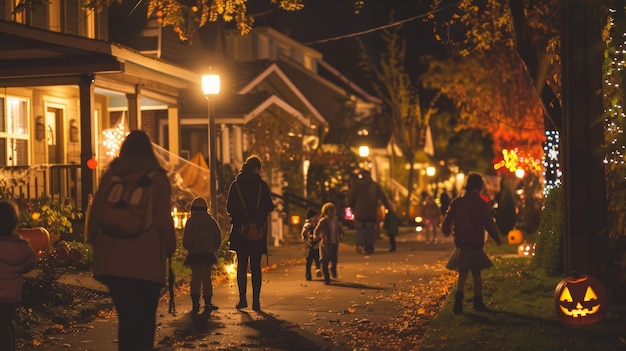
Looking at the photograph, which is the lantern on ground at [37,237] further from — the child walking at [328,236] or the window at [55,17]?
the window at [55,17]

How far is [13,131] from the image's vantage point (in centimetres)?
2069

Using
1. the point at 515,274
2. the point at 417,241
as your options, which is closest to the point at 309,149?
the point at 417,241

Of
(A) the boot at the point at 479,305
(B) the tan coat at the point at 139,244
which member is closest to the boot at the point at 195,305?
(A) the boot at the point at 479,305

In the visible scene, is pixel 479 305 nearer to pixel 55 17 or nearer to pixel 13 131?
pixel 13 131

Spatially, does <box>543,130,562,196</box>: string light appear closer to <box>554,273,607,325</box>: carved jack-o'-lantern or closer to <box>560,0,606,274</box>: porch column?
<box>560,0,606,274</box>: porch column

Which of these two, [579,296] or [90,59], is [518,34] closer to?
[579,296]

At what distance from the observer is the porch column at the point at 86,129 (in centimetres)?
1902

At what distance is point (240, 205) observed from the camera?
12531 mm

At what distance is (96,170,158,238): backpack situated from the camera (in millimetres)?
7477

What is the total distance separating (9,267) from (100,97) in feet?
53.7

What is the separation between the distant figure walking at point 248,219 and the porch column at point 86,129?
7194 mm

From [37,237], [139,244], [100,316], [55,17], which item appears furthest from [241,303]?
[55,17]

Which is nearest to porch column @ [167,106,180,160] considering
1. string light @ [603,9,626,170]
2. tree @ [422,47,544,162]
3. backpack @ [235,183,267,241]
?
backpack @ [235,183,267,241]

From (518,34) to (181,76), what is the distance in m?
9.91
